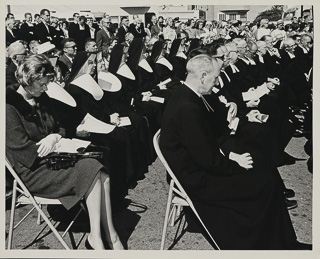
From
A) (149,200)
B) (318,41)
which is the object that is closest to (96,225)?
(149,200)

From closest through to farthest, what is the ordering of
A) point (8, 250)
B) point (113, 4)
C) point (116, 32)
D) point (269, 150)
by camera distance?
1. point (8, 250)
2. point (113, 4)
3. point (269, 150)
4. point (116, 32)

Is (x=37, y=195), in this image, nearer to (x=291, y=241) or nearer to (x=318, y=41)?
(x=291, y=241)

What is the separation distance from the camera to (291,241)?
2.68 meters

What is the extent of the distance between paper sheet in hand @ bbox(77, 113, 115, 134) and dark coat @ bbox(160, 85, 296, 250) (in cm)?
92

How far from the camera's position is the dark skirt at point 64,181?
273 cm

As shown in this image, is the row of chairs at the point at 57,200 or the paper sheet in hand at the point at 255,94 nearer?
the row of chairs at the point at 57,200

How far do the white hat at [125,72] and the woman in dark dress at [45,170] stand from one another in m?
2.11

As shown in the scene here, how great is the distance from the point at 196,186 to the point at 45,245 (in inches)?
46.5

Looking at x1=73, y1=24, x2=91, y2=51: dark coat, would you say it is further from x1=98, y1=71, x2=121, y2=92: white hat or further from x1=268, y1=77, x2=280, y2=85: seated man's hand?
x1=268, y1=77, x2=280, y2=85: seated man's hand

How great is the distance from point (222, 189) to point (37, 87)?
1.37 meters

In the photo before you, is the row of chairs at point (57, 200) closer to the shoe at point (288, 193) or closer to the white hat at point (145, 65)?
the shoe at point (288, 193)

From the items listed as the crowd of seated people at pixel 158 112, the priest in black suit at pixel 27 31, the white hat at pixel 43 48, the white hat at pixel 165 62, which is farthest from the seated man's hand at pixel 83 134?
the white hat at pixel 165 62

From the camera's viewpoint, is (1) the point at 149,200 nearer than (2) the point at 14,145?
No

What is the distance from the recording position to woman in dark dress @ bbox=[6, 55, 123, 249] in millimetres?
2742
